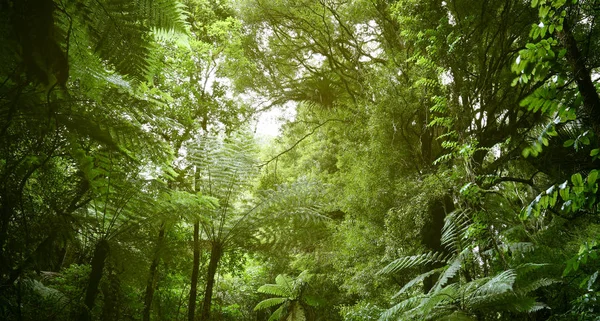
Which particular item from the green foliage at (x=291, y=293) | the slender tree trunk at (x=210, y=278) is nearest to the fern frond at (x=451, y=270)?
the slender tree trunk at (x=210, y=278)

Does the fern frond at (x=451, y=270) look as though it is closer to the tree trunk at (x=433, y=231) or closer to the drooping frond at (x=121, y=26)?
the tree trunk at (x=433, y=231)

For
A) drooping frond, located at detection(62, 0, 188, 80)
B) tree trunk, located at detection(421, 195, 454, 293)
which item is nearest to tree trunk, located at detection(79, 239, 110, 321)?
drooping frond, located at detection(62, 0, 188, 80)

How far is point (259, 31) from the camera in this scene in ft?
18.2

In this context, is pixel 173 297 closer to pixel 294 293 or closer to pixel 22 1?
pixel 294 293

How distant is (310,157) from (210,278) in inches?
162

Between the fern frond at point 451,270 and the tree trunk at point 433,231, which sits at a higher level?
the tree trunk at point 433,231

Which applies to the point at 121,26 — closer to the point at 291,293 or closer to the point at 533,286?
the point at 533,286

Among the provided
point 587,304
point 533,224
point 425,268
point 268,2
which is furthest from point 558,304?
point 268,2

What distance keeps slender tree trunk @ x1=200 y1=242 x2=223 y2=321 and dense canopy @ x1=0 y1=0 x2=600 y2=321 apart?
0.03 meters

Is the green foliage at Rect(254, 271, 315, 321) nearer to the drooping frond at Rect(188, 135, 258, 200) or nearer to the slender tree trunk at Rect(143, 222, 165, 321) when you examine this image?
the slender tree trunk at Rect(143, 222, 165, 321)

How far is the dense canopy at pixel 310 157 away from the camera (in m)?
1.16

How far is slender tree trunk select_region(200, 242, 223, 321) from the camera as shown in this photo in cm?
314

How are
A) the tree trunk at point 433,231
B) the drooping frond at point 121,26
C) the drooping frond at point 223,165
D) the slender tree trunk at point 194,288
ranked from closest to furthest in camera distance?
the drooping frond at point 121,26 → the slender tree trunk at point 194,288 → the drooping frond at point 223,165 → the tree trunk at point 433,231

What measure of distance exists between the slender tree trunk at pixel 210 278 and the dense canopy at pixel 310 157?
0.03 metres
